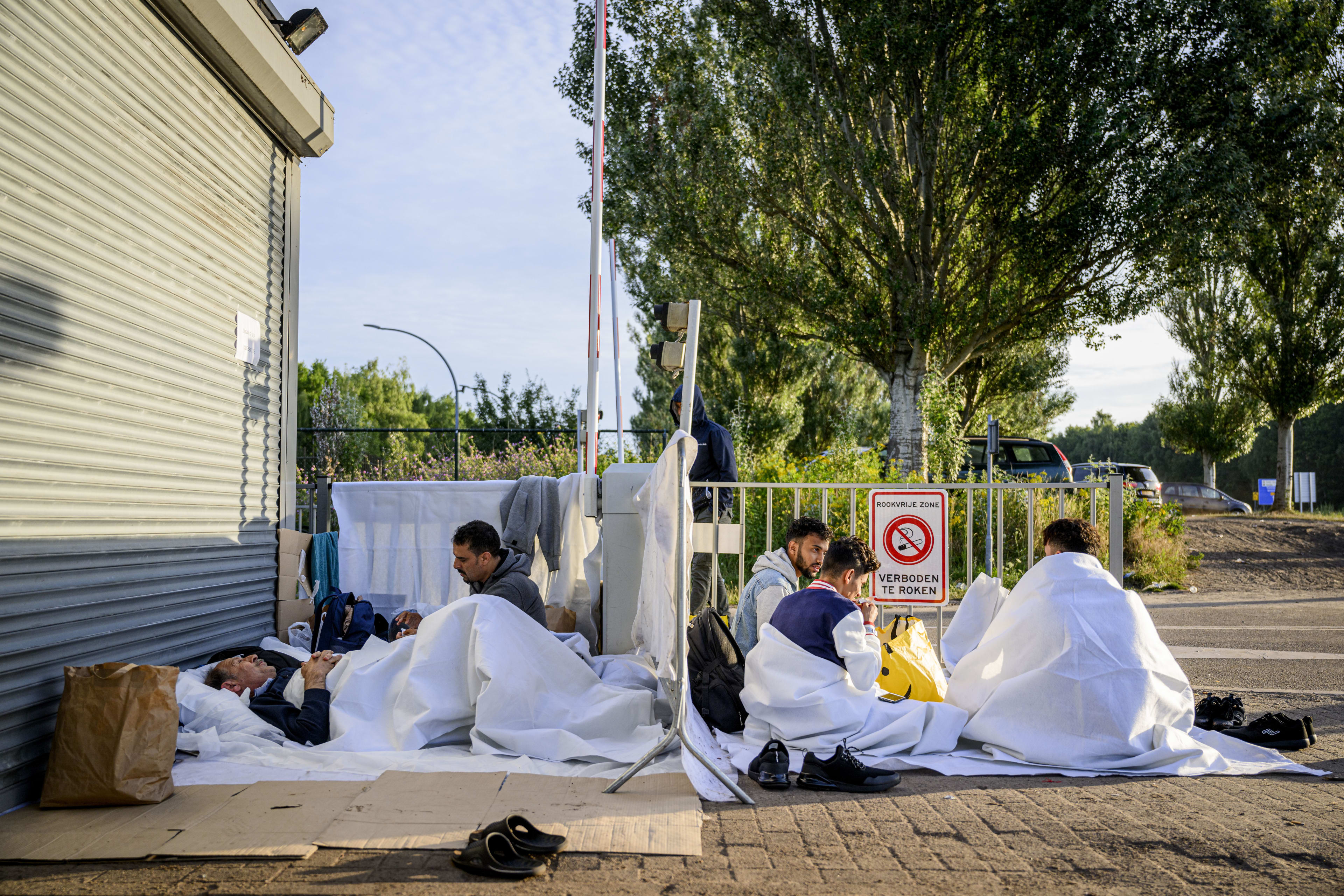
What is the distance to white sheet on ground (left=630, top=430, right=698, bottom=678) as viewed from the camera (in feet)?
14.7

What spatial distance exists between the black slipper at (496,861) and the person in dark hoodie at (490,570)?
8.60ft

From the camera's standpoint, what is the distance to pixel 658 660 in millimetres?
4801

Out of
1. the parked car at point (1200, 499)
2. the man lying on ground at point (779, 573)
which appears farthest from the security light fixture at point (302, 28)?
the parked car at point (1200, 499)

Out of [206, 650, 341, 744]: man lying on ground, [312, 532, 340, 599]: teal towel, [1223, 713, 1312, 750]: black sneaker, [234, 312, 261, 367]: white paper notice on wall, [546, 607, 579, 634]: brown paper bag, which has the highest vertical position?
[234, 312, 261, 367]: white paper notice on wall

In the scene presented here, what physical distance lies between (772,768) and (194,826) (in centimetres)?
253

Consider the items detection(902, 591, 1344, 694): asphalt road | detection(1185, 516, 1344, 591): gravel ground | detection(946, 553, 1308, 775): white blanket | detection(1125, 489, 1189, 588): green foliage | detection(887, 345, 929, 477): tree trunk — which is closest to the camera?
detection(946, 553, 1308, 775): white blanket

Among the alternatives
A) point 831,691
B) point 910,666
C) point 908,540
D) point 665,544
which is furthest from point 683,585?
point 908,540

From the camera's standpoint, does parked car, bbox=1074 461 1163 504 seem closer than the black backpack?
No

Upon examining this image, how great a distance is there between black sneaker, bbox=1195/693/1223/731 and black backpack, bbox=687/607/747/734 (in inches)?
110

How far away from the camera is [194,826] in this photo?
3559mm

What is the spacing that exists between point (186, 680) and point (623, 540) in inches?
124

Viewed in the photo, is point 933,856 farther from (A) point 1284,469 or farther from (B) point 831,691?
(A) point 1284,469

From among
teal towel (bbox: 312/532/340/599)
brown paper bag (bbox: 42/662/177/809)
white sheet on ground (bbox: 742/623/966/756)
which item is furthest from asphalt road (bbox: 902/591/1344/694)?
brown paper bag (bbox: 42/662/177/809)

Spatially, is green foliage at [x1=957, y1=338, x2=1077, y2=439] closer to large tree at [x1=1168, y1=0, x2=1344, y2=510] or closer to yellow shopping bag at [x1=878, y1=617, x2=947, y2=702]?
large tree at [x1=1168, y1=0, x2=1344, y2=510]
